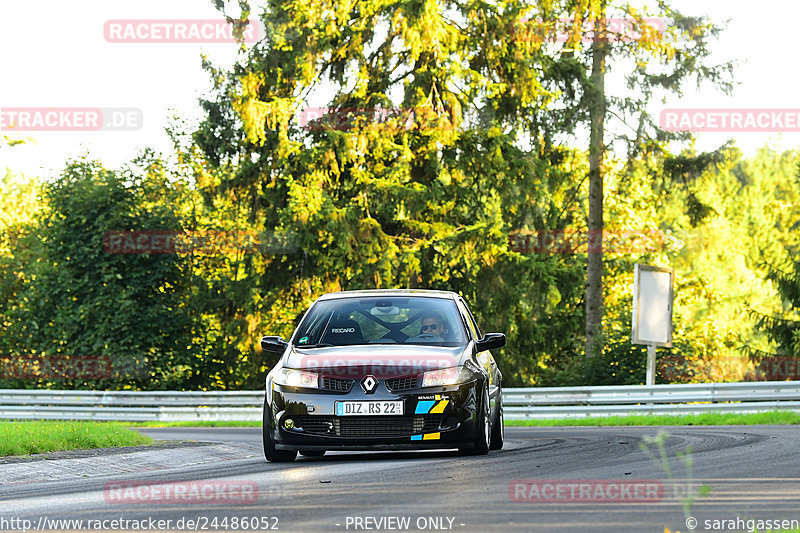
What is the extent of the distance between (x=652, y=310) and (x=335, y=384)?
1734 centimetres

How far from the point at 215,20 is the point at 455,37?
9072 mm

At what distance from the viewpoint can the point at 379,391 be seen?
10.6m

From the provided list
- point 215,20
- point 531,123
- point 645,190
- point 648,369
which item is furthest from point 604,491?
point 645,190

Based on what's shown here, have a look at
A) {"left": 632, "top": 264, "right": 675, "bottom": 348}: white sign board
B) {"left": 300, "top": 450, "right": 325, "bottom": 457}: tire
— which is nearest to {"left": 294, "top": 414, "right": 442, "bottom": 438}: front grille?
{"left": 300, "top": 450, "right": 325, "bottom": 457}: tire

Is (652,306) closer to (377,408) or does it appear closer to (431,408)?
(431,408)

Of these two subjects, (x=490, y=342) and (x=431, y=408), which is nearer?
(x=431, y=408)

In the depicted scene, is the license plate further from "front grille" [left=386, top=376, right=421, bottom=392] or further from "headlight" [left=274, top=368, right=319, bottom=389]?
"headlight" [left=274, top=368, right=319, bottom=389]

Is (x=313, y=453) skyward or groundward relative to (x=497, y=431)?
groundward

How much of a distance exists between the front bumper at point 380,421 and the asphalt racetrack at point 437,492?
0.22 meters

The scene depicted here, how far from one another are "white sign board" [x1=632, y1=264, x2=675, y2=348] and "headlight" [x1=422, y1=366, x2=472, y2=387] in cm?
1645

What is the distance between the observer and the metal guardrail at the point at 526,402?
928 inches

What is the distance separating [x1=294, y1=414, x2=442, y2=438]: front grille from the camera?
1062 centimetres

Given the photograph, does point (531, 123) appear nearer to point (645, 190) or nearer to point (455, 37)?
point (455, 37)

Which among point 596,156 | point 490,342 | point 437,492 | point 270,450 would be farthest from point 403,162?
point 437,492
